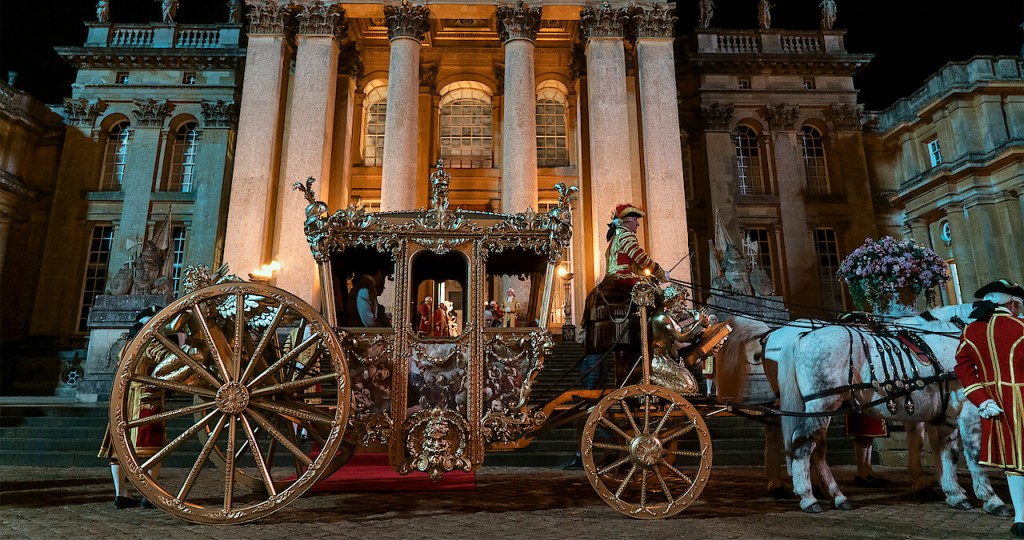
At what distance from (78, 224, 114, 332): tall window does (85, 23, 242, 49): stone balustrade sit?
24.6 feet

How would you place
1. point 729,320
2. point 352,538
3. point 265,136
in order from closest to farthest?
1. point 352,538
2. point 729,320
3. point 265,136

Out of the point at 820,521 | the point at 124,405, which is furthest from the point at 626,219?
the point at 124,405

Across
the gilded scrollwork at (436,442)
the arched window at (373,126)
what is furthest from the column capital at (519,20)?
the gilded scrollwork at (436,442)

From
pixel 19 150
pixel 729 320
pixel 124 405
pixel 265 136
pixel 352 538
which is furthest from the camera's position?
pixel 19 150

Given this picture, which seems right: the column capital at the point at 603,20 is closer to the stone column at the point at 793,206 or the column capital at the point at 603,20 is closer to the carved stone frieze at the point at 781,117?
the carved stone frieze at the point at 781,117

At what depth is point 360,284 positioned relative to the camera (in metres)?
5.56

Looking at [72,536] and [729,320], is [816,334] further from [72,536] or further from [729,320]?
[72,536]

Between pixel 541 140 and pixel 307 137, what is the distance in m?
8.46

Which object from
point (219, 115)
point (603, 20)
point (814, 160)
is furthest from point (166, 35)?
point (814, 160)

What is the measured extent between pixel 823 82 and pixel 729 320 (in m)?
21.4

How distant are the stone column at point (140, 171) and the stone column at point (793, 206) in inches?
921

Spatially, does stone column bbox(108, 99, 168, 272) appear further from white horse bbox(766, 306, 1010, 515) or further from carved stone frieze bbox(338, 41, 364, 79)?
white horse bbox(766, 306, 1010, 515)

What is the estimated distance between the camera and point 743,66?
22625 millimetres

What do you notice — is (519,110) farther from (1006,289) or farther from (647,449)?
(1006,289)
